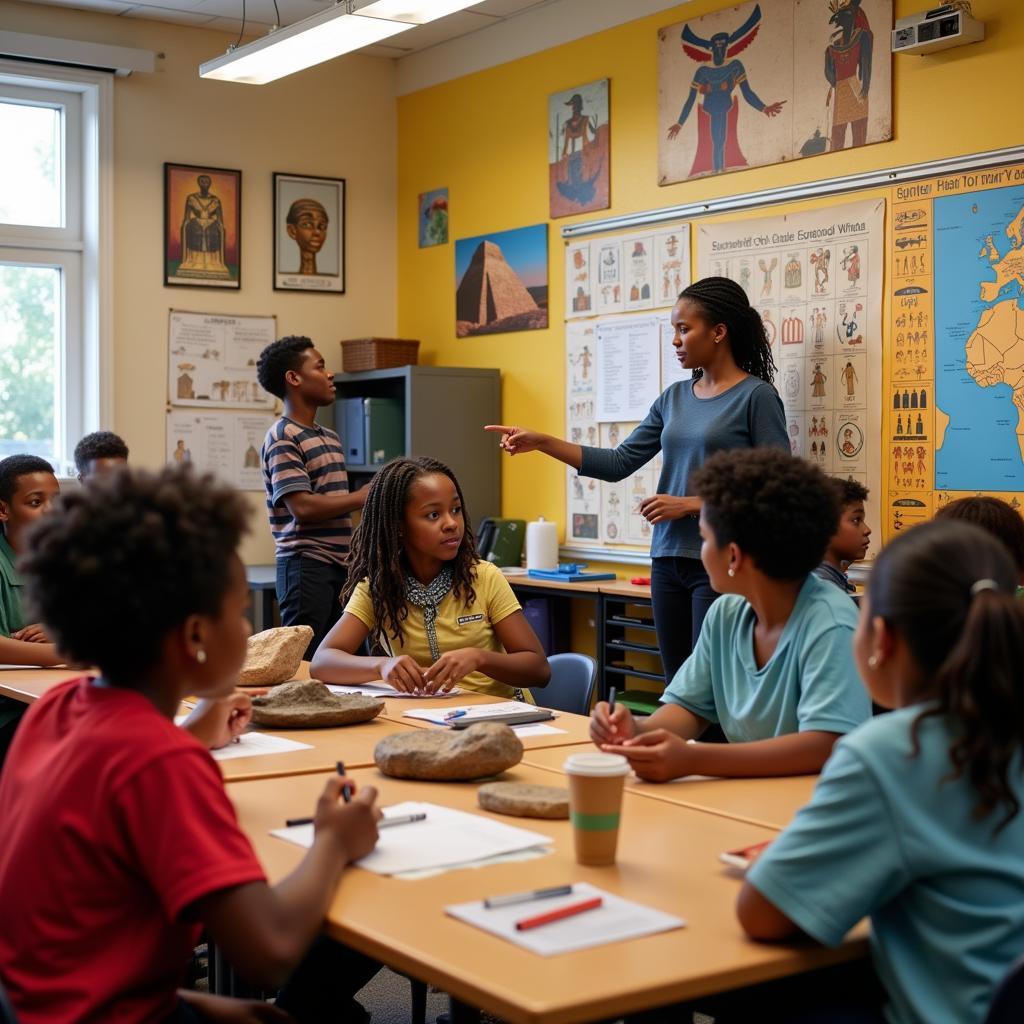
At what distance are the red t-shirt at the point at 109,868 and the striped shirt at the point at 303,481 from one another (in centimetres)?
304

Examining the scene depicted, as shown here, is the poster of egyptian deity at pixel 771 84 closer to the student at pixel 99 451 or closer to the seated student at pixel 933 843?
the student at pixel 99 451

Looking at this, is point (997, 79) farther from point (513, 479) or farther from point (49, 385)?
point (49, 385)

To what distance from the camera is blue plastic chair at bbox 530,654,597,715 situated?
122 inches

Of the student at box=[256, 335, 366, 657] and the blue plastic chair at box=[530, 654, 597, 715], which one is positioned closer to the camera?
the blue plastic chair at box=[530, 654, 597, 715]

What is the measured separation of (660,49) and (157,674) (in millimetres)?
4124

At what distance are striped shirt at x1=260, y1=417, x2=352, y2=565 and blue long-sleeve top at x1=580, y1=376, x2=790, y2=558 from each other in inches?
34.2

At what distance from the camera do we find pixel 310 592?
4426 mm

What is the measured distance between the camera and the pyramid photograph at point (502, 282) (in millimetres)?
5672

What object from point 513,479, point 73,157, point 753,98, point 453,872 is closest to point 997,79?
point 753,98

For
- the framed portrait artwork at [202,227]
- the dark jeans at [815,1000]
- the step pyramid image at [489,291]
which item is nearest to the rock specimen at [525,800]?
the dark jeans at [815,1000]

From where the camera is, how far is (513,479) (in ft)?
19.4

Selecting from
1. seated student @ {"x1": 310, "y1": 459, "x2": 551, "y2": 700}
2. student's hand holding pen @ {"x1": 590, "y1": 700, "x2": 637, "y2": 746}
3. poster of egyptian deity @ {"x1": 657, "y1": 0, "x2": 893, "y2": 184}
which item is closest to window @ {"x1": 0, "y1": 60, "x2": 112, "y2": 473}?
poster of egyptian deity @ {"x1": 657, "y1": 0, "x2": 893, "y2": 184}

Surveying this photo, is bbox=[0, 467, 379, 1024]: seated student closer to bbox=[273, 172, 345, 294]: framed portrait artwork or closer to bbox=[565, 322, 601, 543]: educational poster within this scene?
bbox=[565, 322, 601, 543]: educational poster

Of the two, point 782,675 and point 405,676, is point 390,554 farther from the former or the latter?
point 782,675
